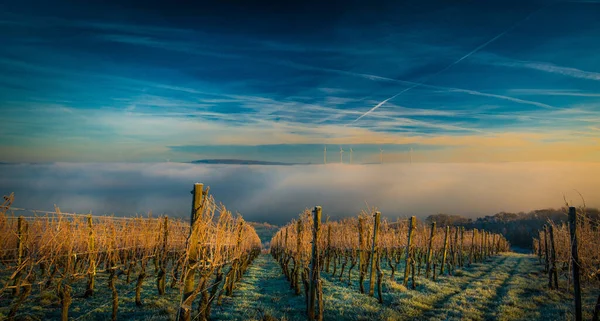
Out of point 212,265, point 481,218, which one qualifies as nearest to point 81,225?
point 212,265

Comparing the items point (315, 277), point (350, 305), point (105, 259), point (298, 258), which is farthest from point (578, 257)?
point (105, 259)

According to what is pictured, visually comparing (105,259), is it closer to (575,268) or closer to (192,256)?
(192,256)

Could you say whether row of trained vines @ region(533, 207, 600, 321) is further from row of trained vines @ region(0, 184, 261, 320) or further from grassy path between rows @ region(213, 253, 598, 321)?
row of trained vines @ region(0, 184, 261, 320)

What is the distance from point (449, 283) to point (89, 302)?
1703cm

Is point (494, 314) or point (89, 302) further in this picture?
point (89, 302)

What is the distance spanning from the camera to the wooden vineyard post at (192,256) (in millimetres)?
6810

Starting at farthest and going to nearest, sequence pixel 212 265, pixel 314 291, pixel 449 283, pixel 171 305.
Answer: pixel 449 283 → pixel 171 305 → pixel 314 291 → pixel 212 265

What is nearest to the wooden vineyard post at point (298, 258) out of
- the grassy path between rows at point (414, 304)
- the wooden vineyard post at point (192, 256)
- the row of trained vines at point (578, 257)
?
the grassy path between rows at point (414, 304)

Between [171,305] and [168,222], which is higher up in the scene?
[168,222]

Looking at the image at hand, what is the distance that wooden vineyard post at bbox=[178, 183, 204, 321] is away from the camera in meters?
6.81

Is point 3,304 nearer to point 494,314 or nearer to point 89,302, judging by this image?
point 89,302

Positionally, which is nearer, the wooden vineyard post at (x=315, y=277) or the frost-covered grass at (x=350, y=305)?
the wooden vineyard post at (x=315, y=277)

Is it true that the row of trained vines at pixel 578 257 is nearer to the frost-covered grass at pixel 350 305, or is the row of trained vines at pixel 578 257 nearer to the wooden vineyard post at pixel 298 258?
the frost-covered grass at pixel 350 305

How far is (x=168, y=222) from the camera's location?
16.6 meters
